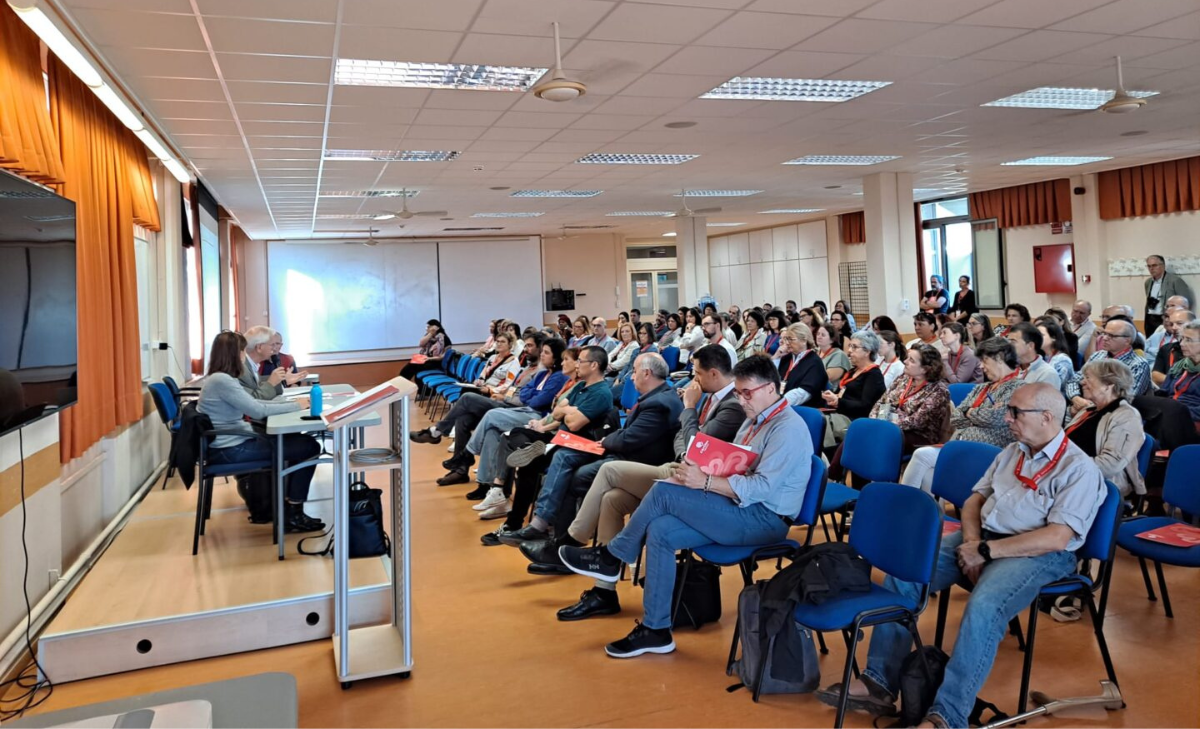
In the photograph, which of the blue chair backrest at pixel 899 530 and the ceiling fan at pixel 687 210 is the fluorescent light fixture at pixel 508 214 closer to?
the ceiling fan at pixel 687 210

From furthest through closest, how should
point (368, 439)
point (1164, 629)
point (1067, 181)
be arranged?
point (1067, 181)
point (368, 439)
point (1164, 629)

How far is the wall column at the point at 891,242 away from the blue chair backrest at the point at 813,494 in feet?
27.7

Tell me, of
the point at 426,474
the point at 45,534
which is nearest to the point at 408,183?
the point at 426,474

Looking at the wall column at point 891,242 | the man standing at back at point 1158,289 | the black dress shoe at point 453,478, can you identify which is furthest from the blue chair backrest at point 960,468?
the man standing at back at point 1158,289

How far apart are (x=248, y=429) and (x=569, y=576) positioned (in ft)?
6.60

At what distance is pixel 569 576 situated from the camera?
4.54 metres

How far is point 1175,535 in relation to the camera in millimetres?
3295

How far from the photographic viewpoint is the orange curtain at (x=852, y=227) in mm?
17328

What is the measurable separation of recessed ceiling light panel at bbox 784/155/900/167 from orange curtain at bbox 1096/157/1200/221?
4.79 metres

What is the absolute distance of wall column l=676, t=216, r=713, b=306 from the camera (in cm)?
1614

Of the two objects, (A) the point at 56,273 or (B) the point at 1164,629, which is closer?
(B) the point at 1164,629

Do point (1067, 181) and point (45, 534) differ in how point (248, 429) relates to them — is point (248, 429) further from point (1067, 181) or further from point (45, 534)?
point (1067, 181)

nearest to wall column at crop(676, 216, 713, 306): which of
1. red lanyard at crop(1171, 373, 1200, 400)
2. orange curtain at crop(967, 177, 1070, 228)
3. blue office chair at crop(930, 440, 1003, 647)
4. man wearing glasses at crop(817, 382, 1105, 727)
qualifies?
orange curtain at crop(967, 177, 1070, 228)

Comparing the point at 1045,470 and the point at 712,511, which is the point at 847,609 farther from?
the point at 1045,470
